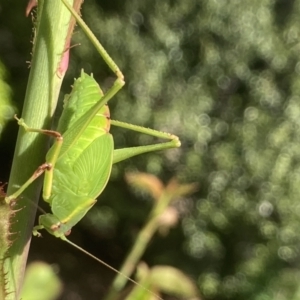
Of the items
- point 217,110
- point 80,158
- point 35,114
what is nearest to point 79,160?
point 80,158

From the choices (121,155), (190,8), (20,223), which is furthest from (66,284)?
(20,223)

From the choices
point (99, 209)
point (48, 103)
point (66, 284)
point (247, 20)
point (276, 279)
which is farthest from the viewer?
point (66, 284)

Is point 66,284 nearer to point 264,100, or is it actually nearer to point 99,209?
point 99,209

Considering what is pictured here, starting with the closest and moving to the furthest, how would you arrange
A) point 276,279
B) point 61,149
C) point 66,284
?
1. point 61,149
2. point 276,279
3. point 66,284

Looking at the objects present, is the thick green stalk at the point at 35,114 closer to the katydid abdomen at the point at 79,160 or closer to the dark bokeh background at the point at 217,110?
the katydid abdomen at the point at 79,160

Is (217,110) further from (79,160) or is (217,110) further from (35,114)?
(35,114)

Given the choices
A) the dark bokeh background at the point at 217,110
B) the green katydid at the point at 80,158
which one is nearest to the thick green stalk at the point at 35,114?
the green katydid at the point at 80,158

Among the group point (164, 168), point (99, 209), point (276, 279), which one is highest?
point (164, 168)
